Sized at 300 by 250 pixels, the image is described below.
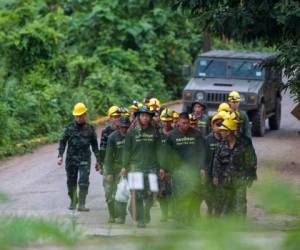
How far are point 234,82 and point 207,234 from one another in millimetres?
21606

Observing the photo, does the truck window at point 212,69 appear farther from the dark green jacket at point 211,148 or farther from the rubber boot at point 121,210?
the dark green jacket at point 211,148

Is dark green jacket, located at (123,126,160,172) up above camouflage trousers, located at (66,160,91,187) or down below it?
above

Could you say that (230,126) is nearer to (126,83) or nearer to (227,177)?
(227,177)

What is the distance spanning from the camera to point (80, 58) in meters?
28.6

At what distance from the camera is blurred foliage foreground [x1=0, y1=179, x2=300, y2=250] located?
198cm

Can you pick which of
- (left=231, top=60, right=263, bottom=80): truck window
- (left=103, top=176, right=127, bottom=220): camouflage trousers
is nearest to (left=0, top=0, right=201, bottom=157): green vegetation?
(left=231, top=60, right=263, bottom=80): truck window

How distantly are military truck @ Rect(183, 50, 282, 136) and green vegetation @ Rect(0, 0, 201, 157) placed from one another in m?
2.23

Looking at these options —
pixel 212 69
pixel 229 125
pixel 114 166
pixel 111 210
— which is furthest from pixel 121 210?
pixel 212 69

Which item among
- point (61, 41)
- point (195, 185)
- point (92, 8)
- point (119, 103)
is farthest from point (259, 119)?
point (195, 185)

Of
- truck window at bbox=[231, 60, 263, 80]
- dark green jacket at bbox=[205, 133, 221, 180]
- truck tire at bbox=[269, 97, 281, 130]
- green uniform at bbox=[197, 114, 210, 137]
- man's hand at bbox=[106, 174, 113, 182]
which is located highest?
dark green jacket at bbox=[205, 133, 221, 180]

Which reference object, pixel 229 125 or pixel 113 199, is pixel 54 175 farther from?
pixel 229 125

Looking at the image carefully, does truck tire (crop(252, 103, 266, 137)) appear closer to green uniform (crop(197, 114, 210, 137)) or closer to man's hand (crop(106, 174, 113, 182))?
green uniform (crop(197, 114, 210, 137))

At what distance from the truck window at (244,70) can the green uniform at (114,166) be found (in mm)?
12183

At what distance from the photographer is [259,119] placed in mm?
23203
